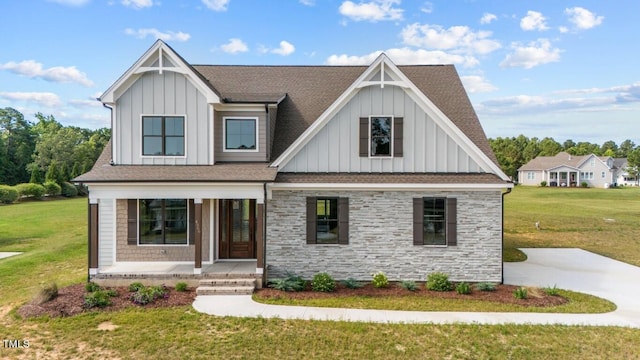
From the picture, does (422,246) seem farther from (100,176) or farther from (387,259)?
(100,176)

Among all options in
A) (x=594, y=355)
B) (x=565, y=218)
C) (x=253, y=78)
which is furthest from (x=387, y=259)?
(x=565, y=218)

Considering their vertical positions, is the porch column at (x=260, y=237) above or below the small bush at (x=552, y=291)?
above

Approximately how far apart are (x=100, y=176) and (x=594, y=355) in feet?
44.3

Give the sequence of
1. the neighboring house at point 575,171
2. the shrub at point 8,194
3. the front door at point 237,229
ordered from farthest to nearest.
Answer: the neighboring house at point 575,171 → the shrub at point 8,194 → the front door at point 237,229

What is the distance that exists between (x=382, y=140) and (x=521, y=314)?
629 centimetres

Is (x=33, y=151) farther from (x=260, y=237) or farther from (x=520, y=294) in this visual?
(x=520, y=294)

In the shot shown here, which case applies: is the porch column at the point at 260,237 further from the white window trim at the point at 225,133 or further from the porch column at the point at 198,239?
the white window trim at the point at 225,133

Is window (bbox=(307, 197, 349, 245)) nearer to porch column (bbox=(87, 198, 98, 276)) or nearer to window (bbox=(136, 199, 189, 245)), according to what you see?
window (bbox=(136, 199, 189, 245))

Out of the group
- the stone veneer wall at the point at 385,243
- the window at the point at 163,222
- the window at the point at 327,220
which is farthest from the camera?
the window at the point at 163,222

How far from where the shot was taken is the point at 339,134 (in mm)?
12055

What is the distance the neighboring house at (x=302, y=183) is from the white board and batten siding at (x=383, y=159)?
0.11 ft

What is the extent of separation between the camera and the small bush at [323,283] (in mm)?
10914

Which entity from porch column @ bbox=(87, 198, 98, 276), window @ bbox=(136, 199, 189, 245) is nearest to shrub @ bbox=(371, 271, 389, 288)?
window @ bbox=(136, 199, 189, 245)

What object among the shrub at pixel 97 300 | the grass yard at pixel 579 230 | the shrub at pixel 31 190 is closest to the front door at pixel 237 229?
the shrub at pixel 97 300
